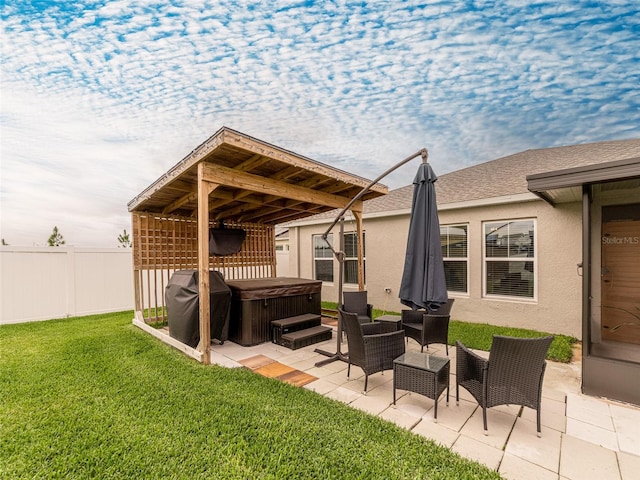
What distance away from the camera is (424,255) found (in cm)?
348

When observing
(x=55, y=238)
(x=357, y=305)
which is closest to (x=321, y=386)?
(x=357, y=305)

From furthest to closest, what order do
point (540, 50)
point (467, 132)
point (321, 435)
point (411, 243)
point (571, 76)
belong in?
point (467, 132) → point (571, 76) → point (540, 50) → point (411, 243) → point (321, 435)

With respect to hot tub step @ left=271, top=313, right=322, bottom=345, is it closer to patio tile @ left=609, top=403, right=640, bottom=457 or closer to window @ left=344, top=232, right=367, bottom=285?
window @ left=344, top=232, right=367, bottom=285

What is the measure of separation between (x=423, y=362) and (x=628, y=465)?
5.34ft

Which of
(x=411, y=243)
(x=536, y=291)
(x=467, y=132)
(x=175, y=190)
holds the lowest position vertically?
(x=536, y=291)

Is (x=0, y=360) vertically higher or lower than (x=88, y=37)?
lower

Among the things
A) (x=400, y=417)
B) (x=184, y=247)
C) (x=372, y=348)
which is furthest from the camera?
(x=184, y=247)

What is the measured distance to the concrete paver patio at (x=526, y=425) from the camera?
228cm

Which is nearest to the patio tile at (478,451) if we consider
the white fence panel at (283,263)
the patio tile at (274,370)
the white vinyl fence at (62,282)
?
the patio tile at (274,370)

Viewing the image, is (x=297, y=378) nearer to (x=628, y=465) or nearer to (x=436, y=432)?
(x=436, y=432)

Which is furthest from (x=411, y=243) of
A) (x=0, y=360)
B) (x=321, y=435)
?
A: (x=0, y=360)

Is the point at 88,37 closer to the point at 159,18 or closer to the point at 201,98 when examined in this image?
the point at 159,18

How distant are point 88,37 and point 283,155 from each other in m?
4.40

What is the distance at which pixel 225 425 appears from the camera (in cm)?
277
